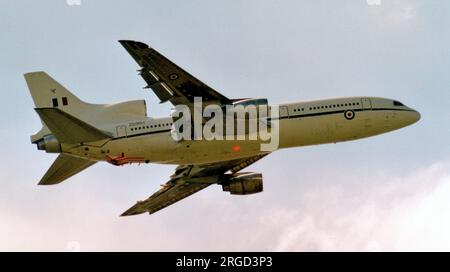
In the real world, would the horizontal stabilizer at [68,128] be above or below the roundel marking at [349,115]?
below

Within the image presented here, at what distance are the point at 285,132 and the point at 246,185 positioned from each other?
8.07 meters

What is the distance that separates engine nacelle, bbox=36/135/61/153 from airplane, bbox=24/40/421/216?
6 centimetres

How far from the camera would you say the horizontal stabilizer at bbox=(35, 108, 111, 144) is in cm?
4419

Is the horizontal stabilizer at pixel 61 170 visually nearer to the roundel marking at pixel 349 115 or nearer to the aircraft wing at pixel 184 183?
the aircraft wing at pixel 184 183

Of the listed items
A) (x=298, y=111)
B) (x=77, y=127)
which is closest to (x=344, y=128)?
(x=298, y=111)

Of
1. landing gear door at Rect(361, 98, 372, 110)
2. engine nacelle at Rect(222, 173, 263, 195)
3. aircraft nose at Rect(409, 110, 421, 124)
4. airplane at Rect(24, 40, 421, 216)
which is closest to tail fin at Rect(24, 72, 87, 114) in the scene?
airplane at Rect(24, 40, 421, 216)

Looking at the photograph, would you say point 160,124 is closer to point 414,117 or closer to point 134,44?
point 134,44

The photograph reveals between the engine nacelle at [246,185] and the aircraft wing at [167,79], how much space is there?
940 cm

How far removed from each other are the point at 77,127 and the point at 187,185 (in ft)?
43.9

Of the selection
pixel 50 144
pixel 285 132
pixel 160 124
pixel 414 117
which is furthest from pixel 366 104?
pixel 50 144

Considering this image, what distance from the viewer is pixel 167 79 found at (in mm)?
46719

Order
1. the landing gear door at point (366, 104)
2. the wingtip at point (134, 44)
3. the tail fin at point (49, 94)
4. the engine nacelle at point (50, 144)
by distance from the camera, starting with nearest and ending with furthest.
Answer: the wingtip at point (134, 44), the engine nacelle at point (50, 144), the tail fin at point (49, 94), the landing gear door at point (366, 104)

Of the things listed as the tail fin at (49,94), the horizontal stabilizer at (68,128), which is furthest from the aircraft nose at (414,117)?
the tail fin at (49,94)

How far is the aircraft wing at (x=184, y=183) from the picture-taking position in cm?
5675
